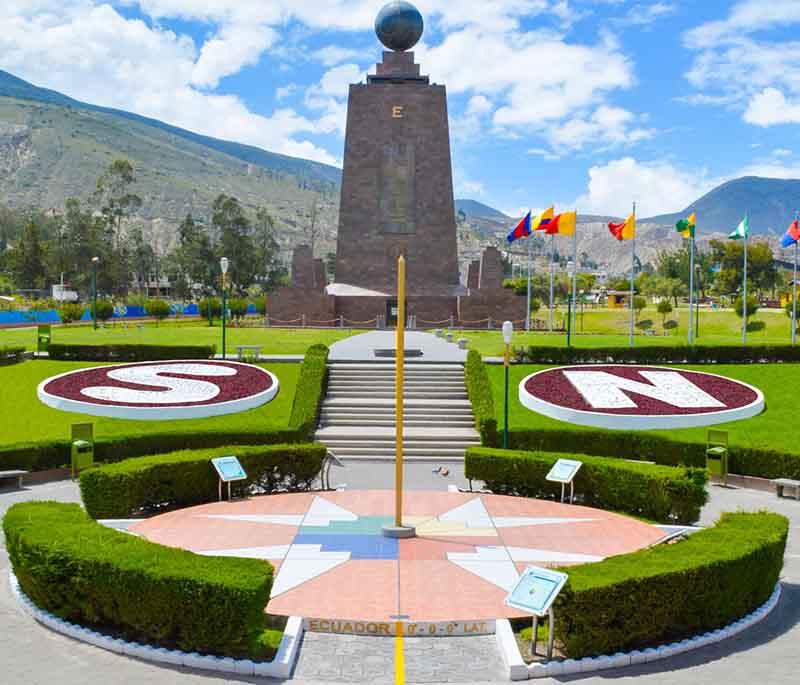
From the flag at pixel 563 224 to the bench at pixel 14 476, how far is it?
29599mm

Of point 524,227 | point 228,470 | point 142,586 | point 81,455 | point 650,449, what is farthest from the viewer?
point 524,227

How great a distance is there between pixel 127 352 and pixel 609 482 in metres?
19.8

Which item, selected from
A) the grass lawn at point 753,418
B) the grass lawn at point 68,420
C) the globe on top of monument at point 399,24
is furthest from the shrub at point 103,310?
the grass lawn at point 753,418

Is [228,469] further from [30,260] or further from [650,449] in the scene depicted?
[30,260]

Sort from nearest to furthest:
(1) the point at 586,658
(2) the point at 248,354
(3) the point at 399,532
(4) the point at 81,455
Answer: (1) the point at 586,658 → (3) the point at 399,532 → (4) the point at 81,455 → (2) the point at 248,354

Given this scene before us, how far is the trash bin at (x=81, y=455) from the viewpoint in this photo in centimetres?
1956

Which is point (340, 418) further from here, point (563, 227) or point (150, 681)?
point (563, 227)

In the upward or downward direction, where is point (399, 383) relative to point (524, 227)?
downward

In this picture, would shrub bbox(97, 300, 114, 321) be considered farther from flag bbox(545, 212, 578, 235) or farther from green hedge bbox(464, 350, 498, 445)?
green hedge bbox(464, 350, 498, 445)

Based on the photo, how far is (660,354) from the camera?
101 feet

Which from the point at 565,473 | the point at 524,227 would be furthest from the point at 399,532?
the point at 524,227

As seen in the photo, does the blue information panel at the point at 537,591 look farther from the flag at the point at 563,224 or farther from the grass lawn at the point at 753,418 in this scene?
the flag at the point at 563,224

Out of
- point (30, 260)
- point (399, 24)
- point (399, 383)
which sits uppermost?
point (399, 24)

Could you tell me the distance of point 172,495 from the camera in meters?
16.6
